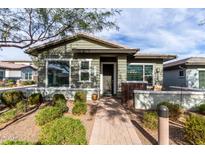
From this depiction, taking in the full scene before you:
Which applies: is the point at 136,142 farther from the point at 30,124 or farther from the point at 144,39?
the point at 144,39

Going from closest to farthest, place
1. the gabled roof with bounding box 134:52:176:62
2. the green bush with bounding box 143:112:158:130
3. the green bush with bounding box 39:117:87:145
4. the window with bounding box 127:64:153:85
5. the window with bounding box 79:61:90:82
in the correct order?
the green bush with bounding box 39:117:87:145 < the green bush with bounding box 143:112:158:130 < the window with bounding box 79:61:90:82 < the gabled roof with bounding box 134:52:176:62 < the window with bounding box 127:64:153:85

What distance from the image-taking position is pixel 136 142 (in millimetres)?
5434

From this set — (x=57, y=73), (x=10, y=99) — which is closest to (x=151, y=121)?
(x=10, y=99)

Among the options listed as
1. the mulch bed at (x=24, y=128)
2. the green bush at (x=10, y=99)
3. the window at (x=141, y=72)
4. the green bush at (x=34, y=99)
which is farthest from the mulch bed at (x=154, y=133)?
the window at (x=141, y=72)

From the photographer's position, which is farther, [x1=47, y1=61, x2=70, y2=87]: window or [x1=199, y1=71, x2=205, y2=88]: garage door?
[x1=199, y1=71, x2=205, y2=88]: garage door

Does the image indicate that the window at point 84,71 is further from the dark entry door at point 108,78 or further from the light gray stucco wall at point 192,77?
the light gray stucco wall at point 192,77

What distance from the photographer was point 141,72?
15508mm

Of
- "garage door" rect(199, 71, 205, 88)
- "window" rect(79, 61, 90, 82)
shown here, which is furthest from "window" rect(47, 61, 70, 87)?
"garage door" rect(199, 71, 205, 88)

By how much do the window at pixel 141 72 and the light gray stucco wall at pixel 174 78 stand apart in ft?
14.4

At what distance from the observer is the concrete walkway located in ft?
18.4

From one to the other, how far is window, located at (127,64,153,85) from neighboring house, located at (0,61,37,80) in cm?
2751

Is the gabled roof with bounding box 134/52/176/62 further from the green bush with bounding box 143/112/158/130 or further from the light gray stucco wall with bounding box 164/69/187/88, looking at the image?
the green bush with bounding box 143/112/158/130
